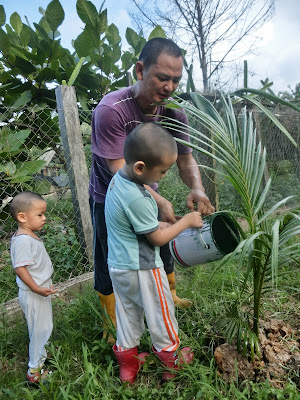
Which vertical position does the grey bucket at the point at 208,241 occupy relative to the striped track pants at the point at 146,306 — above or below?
above

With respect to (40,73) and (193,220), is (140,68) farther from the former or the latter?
(40,73)

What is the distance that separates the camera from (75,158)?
3.05m

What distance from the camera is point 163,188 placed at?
5.38m

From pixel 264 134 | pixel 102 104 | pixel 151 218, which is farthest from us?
pixel 264 134

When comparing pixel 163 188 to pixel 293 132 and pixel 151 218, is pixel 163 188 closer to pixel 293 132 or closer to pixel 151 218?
pixel 293 132

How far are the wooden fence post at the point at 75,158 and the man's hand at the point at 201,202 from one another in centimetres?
135

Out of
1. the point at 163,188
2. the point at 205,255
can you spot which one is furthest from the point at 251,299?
the point at 163,188

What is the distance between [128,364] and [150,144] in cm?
110

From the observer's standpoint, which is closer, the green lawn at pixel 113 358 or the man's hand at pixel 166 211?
the green lawn at pixel 113 358

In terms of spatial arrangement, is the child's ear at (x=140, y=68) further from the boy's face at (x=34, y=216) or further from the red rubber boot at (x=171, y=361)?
the red rubber boot at (x=171, y=361)

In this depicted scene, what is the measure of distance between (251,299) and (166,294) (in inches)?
35.7

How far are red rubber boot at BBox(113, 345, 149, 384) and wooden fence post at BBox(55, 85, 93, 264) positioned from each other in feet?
4.85

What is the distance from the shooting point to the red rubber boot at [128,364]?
5.67 ft

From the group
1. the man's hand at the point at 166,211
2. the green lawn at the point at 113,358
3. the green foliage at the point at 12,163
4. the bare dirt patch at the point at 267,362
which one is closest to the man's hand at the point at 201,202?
the man's hand at the point at 166,211
